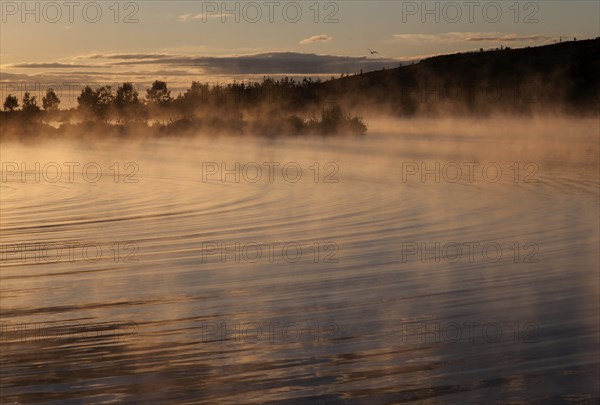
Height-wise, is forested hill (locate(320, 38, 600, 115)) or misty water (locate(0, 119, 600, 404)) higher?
forested hill (locate(320, 38, 600, 115))

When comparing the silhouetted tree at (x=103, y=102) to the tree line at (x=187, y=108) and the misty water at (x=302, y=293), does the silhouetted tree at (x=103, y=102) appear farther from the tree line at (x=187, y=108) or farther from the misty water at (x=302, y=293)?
the misty water at (x=302, y=293)

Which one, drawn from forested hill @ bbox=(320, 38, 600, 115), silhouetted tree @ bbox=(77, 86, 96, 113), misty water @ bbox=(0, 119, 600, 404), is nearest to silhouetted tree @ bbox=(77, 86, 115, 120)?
silhouetted tree @ bbox=(77, 86, 96, 113)

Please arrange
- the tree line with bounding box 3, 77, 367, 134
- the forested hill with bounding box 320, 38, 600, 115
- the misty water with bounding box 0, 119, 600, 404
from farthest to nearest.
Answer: the forested hill with bounding box 320, 38, 600, 115 → the tree line with bounding box 3, 77, 367, 134 → the misty water with bounding box 0, 119, 600, 404

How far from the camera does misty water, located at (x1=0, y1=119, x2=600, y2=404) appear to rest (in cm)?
720

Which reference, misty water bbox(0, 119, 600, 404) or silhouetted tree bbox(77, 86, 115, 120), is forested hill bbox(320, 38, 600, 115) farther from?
misty water bbox(0, 119, 600, 404)

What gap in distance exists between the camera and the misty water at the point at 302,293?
720cm

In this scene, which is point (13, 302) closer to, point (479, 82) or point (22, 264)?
point (22, 264)

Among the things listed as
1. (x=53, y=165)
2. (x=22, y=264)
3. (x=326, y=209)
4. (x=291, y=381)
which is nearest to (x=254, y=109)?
(x=53, y=165)

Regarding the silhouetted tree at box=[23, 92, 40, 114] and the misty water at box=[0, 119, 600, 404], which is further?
the silhouetted tree at box=[23, 92, 40, 114]

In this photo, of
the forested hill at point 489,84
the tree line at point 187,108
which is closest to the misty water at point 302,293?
the tree line at point 187,108

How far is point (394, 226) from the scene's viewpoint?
15352 millimetres

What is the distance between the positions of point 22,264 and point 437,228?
5.86 meters

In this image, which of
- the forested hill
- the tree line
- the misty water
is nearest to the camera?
the misty water

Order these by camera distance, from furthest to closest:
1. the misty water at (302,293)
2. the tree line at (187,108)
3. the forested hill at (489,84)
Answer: the forested hill at (489,84) → the tree line at (187,108) → the misty water at (302,293)
